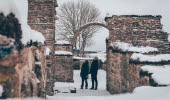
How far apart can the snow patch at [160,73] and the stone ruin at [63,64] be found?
23.0 ft

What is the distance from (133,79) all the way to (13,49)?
4325mm

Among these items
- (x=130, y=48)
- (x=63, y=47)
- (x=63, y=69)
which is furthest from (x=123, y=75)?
(x=63, y=47)

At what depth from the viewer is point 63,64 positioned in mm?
11797

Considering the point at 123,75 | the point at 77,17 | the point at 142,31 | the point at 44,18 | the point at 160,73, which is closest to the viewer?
the point at 160,73

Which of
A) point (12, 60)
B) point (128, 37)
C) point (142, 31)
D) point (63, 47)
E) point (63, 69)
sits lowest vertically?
point (63, 69)

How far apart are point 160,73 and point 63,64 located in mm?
7773

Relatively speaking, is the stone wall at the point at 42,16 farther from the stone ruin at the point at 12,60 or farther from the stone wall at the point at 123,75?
the stone ruin at the point at 12,60

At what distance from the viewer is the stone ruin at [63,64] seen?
459 inches

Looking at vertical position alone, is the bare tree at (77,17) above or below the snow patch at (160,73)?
above

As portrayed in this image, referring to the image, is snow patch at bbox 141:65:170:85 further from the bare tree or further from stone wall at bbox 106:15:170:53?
the bare tree

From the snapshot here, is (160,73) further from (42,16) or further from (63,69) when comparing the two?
(63,69)

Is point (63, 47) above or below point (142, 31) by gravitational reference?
below

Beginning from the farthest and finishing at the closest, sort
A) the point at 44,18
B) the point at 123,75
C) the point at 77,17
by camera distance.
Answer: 1. the point at 77,17
2. the point at 123,75
3. the point at 44,18

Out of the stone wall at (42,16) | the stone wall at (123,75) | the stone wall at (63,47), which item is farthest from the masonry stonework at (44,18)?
the stone wall at (63,47)
